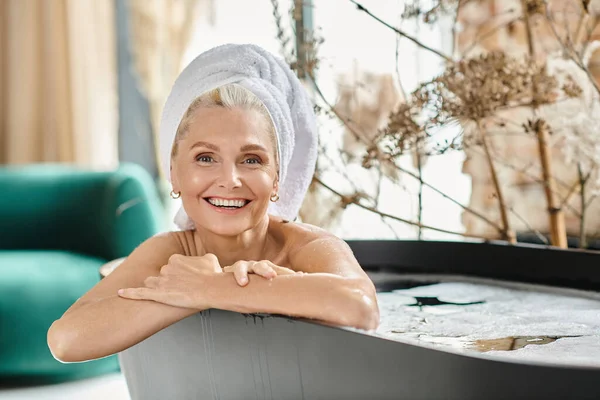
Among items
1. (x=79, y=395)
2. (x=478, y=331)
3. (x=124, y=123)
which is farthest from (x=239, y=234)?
(x=124, y=123)

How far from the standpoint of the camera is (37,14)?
3973 mm

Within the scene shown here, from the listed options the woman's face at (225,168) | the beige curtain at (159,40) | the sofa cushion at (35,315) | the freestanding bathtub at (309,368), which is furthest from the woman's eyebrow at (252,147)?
the beige curtain at (159,40)

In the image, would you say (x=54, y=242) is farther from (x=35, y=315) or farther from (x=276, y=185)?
(x=276, y=185)

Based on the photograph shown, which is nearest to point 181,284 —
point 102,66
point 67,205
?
point 67,205

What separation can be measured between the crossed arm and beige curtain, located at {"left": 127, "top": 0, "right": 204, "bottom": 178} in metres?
2.69

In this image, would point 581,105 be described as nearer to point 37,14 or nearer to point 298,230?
point 298,230

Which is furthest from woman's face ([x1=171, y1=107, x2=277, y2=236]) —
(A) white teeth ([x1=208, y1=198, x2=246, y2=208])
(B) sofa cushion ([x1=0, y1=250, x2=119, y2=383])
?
(B) sofa cushion ([x1=0, y1=250, x2=119, y2=383])

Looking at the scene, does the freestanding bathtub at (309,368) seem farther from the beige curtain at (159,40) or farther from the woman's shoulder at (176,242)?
the beige curtain at (159,40)

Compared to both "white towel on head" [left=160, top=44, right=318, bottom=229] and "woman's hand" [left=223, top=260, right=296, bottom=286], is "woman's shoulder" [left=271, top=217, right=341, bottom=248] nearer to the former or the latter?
"white towel on head" [left=160, top=44, right=318, bottom=229]

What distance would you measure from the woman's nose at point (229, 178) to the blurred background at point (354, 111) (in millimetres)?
452

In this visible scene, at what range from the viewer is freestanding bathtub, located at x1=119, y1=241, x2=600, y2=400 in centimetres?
72

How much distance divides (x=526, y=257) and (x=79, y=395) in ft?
4.03

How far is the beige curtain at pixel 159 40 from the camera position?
3.62 meters

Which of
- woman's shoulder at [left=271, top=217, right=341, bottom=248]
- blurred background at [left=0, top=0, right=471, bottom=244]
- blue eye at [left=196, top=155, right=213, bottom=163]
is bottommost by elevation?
woman's shoulder at [left=271, top=217, right=341, bottom=248]
